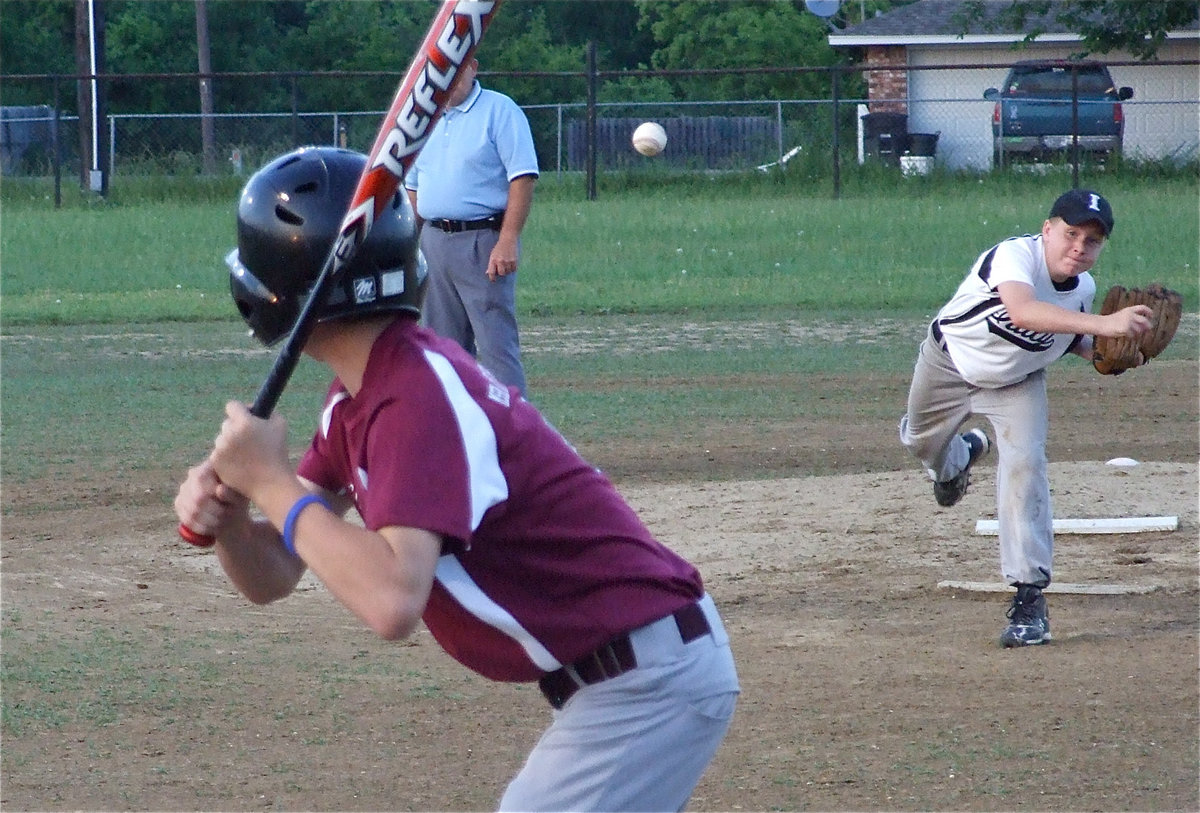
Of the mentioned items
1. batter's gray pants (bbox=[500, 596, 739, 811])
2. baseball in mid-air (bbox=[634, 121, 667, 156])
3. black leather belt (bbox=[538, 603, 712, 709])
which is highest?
baseball in mid-air (bbox=[634, 121, 667, 156])

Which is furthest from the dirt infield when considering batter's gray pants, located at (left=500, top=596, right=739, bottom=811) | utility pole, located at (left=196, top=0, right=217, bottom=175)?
utility pole, located at (left=196, top=0, right=217, bottom=175)

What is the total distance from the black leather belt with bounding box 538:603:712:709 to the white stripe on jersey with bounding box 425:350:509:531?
327 mm

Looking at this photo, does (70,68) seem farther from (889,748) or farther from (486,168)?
(889,748)

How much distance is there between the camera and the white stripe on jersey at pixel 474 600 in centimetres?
253

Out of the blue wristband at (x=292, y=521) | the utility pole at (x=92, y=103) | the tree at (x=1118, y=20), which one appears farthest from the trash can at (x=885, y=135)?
the blue wristband at (x=292, y=521)

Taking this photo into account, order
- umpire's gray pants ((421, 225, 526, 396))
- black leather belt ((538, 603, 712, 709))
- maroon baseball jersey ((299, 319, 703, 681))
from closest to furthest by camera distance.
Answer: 1. maroon baseball jersey ((299, 319, 703, 681))
2. black leather belt ((538, 603, 712, 709))
3. umpire's gray pants ((421, 225, 526, 396))

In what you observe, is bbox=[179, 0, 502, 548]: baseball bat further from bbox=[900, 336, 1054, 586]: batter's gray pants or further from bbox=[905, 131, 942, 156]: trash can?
bbox=[905, 131, 942, 156]: trash can

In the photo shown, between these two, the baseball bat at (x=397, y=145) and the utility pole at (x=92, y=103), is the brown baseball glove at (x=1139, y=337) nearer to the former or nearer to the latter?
the baseball bat at (x=397, y=145)

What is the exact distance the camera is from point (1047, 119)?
105 ft

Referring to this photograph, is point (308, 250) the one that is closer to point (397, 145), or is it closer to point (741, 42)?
point (397, 145)

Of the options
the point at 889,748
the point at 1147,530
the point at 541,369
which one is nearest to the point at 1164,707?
the point at 889,748

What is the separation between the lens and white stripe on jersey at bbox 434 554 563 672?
99.7 inches

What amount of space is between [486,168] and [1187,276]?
34.1ft

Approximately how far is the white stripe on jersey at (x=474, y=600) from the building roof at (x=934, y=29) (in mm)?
35944
